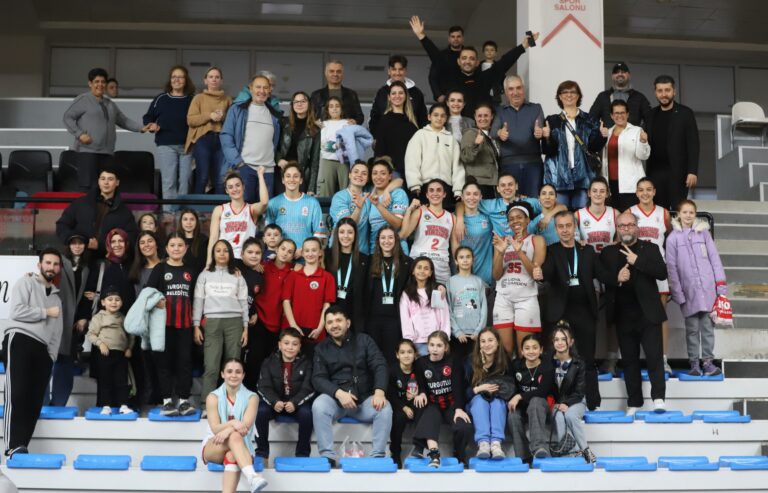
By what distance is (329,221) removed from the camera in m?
7.98

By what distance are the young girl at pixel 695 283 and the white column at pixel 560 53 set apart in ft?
9.23

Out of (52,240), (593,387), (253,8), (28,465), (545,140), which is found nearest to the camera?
(28,465)

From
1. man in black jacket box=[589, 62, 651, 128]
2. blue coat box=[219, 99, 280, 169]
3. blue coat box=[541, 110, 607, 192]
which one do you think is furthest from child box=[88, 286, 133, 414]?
man in black jacket box=[589, 62, 651, 128]

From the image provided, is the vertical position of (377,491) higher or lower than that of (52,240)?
lower

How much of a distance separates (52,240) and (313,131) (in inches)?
89.7

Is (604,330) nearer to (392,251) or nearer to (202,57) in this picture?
(392,251)

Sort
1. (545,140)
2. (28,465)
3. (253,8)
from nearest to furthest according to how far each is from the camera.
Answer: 1. (28,465)
2. (545,140)
3. (253,8)

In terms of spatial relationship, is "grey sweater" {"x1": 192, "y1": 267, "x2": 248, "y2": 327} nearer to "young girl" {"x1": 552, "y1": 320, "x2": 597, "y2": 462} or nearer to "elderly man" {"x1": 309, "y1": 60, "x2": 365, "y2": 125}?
"young girl" {"x1": 552, "y1": 320, "x2": 597, "y2": 462}

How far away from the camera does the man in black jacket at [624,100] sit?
8.82 meters

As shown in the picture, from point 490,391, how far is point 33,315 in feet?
9.93


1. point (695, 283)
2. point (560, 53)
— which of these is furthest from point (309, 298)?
point (560, 53)

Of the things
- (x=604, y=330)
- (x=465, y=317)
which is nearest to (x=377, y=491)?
(x=465, y=317)

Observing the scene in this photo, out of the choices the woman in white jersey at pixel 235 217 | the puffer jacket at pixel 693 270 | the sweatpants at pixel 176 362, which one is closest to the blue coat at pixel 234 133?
the woman in white jersey at pixel 235 217

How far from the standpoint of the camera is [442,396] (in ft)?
22.3
